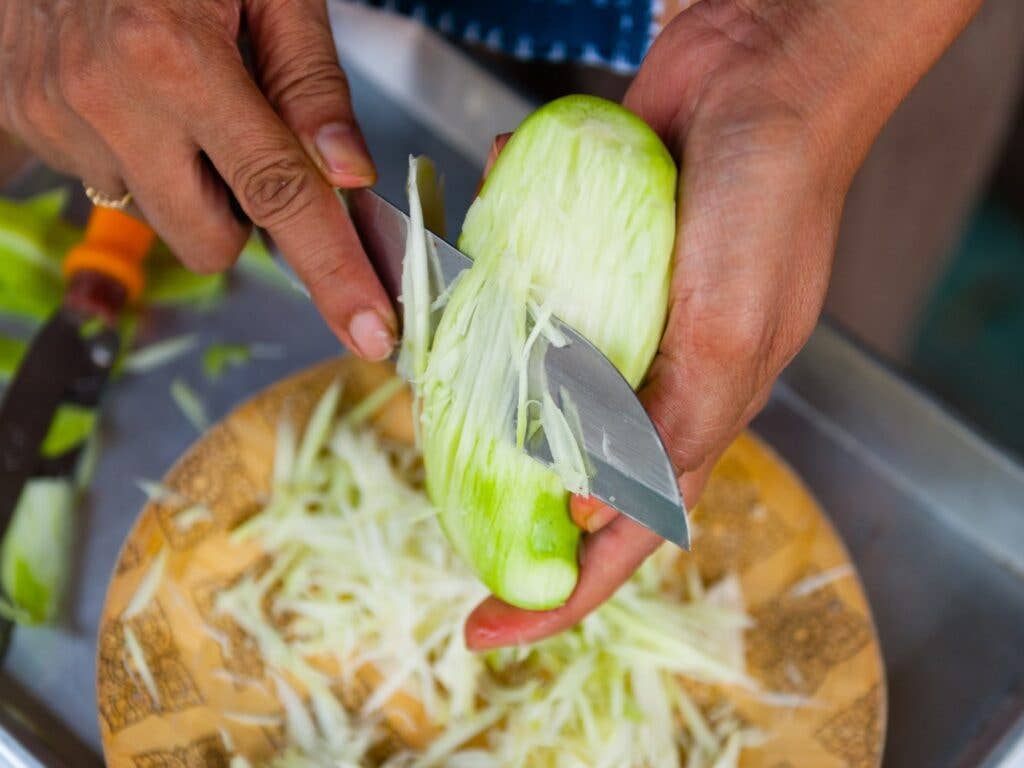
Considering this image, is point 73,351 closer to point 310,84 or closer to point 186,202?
point 186,202

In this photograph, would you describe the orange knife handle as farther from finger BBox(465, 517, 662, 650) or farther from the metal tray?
finger BBox(465, 517, 662, 650)

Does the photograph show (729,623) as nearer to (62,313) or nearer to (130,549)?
(130,549)

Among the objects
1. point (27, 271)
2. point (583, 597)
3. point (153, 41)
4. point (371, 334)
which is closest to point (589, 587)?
point (583, 597)

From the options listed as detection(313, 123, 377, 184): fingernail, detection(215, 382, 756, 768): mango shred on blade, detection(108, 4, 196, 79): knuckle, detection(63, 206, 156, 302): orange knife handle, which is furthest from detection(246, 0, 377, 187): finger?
detection(63, 206, 156, 302): orange knife handle

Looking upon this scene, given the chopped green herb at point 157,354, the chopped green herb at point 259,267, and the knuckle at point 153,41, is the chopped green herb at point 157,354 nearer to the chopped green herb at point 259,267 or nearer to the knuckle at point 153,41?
the chopped green herb at point 259,267

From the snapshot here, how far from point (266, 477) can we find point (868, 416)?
0.91 m

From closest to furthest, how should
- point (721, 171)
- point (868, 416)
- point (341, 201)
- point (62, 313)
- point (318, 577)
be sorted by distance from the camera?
point (721, 171) → point (341, 201) → point (318, 577) → point (62, 313) → point (868, 416)

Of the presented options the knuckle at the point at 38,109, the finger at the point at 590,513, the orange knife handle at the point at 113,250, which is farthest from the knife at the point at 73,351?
the finger at the point at 590,513

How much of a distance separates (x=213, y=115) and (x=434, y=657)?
0.70 meters

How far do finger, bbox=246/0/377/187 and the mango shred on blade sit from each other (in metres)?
0.39

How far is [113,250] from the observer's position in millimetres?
1519

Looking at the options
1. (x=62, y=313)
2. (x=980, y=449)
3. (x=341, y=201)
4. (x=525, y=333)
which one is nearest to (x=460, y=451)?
(x=525, y=333)

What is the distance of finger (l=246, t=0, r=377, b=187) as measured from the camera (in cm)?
102

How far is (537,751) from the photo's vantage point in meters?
1.19
